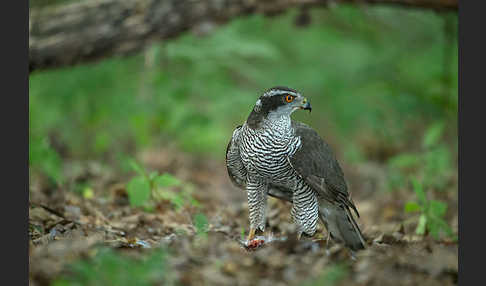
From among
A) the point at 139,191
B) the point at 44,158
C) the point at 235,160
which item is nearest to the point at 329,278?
the point at 235,160

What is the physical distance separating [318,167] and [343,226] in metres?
0.59

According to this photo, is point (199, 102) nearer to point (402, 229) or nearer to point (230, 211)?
point (230, 211)

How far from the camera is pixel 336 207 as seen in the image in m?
4.71

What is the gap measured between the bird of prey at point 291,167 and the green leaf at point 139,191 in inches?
33.6

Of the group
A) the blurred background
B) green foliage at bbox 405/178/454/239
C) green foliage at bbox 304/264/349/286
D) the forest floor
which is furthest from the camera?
green foliage at bbox 405/178/454/239

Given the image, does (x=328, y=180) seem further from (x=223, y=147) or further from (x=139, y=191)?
(x=223, y=147)

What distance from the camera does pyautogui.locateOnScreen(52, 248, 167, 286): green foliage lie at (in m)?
2.73

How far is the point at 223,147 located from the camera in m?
11.2

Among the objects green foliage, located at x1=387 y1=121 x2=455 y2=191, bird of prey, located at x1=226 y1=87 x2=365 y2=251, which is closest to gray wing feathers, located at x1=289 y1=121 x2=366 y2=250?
bird of prey, located at x1=226 y1=87 x2=365 y2=251

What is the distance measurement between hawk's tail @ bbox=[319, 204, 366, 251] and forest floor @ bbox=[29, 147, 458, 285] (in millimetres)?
143

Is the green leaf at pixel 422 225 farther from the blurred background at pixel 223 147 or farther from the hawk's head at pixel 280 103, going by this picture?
the hawk's head at pixel 280 103

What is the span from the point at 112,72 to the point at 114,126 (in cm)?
120

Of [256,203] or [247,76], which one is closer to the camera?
[256,203]

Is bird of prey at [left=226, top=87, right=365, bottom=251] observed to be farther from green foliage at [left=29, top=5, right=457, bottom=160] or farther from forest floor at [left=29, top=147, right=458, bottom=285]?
green foliage at [left=29, top=5, right=457, bottom=160]
